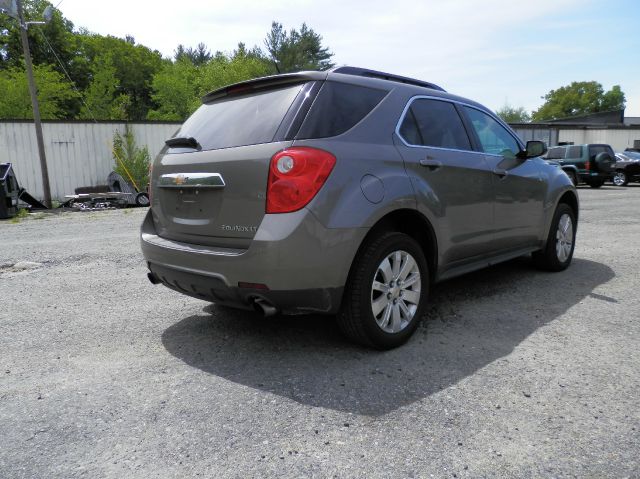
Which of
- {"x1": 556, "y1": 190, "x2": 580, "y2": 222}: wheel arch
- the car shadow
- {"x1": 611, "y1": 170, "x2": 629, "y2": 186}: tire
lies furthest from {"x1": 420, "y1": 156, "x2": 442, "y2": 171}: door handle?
{"x1": 611, "y1": 170, "x2": 629, "y2": 186}: tire

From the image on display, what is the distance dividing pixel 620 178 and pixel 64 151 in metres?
23.4

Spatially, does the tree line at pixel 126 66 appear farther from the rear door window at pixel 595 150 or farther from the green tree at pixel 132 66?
the rear door window at pixel 595 150

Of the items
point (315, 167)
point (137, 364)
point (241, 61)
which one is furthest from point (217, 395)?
point (241, 61)

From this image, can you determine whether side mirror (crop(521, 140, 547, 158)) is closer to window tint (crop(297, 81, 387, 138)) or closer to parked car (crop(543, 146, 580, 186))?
window tint (crop(297, 81, 387, 138))

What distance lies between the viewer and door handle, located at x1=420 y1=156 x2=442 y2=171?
3414 millimetres

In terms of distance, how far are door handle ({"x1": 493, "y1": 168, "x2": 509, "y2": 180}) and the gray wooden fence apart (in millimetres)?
18030

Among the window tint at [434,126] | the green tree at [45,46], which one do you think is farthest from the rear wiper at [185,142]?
the green tree at [45,46]

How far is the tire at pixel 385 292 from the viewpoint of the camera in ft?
9.69

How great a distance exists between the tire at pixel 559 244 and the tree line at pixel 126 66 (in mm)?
33976

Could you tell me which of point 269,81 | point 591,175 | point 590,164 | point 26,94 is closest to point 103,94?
point 26,94

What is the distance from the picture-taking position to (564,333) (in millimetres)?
3514

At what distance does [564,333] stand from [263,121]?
2.56 meters

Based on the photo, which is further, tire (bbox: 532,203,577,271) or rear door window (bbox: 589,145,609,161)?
rear door window (bbox: 589,145,609,161)

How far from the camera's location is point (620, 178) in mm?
22094
